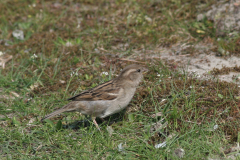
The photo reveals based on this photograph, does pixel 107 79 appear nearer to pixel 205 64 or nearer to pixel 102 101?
pixel 102 101

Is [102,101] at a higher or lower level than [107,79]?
higher

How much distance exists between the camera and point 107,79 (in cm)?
708

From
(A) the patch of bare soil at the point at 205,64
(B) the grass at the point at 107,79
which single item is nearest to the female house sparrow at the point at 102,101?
(B) the grass at the point at 107,79

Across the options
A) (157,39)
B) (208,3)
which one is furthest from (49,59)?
(208,3)

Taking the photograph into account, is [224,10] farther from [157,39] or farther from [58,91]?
[58,91]

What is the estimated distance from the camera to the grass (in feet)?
16.9

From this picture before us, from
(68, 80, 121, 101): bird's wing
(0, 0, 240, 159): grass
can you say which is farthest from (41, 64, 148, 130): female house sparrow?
(0, 0, 240, 159): grass

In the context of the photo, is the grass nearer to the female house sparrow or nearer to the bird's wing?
the female house sparrow

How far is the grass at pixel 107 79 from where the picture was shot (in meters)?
5.15

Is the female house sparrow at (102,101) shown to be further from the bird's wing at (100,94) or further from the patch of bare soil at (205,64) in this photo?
the patch of bare soil at (205,64)

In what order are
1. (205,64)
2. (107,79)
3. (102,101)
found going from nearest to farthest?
(102,101) → (107,79) → (205,64)

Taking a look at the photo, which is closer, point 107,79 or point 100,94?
point 100,94

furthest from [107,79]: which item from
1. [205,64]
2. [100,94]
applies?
[205,64]

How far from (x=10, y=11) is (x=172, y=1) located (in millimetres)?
5182
